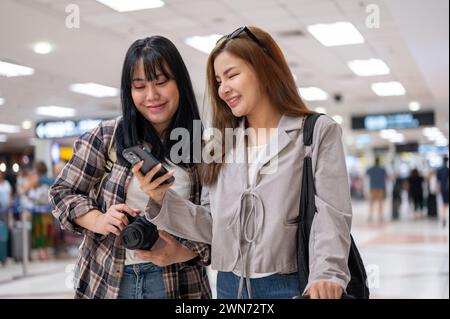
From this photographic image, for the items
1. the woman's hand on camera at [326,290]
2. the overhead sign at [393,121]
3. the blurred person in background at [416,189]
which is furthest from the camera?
the blurred person in background at [416,189]

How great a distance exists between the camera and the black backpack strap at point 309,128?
129 centimetres

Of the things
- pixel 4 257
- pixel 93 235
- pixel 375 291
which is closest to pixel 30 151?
pixel 4 257

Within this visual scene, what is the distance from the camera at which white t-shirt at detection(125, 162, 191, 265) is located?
158 centimetres

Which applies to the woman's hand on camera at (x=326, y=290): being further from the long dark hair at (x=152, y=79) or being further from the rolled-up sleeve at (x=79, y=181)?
the rolled-up sleeve at (x=79, y=181)

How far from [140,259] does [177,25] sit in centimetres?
532

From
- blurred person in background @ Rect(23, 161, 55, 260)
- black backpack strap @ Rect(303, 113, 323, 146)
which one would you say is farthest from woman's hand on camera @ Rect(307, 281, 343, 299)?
blurred person in background @ Rect(23, 161, 55, 260)

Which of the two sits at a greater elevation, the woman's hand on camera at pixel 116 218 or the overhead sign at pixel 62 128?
the overhead sign at pixel 62 128

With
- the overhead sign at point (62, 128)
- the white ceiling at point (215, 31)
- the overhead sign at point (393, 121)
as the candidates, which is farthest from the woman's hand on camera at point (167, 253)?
the overhead sign at point (393, 121)

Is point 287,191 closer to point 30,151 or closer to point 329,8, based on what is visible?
point 329,8

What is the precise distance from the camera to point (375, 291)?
516 cm

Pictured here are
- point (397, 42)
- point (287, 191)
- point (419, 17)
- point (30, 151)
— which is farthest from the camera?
point (30, 151)

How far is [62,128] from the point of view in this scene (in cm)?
917

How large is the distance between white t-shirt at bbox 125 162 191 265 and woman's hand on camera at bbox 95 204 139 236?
0.11 metres

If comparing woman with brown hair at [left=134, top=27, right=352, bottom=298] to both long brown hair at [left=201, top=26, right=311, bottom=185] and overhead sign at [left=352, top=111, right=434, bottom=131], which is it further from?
overhead sign at [left=352, top=111, right=434, bottom=131]
